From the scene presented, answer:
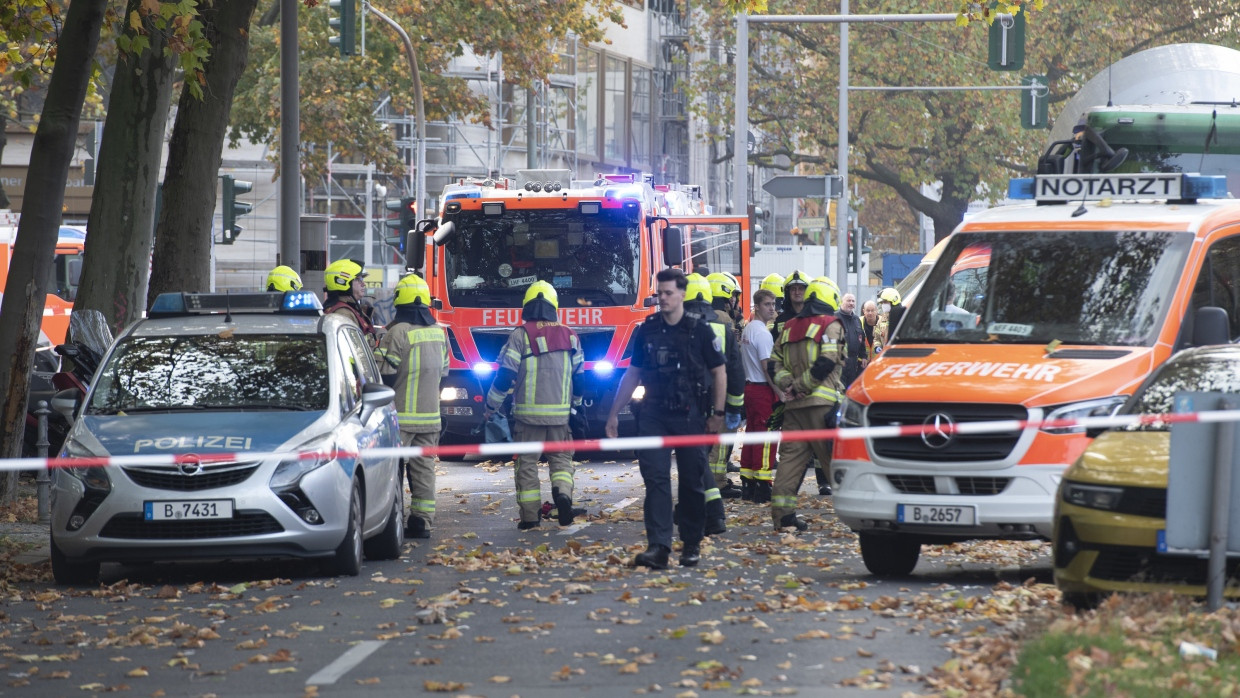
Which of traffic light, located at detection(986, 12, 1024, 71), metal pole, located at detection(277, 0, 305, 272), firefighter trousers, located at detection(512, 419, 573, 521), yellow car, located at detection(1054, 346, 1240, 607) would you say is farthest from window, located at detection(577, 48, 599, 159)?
yellow car, located at detection(1054, 346, 1240, 607)

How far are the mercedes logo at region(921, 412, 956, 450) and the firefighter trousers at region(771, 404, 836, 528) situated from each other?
3.15 metres

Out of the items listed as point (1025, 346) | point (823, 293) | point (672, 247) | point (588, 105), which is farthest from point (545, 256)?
point (588, 105)

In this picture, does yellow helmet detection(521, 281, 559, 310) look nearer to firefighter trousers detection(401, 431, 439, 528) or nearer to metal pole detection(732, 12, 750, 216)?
firefighter trousers detection(401, 431, 439, 528)

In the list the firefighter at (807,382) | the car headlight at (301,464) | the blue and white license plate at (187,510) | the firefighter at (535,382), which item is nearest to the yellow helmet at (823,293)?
the firefighter at (807,382)

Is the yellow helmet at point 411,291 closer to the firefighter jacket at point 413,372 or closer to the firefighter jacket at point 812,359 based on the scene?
the firefighter jacket at point 413,372

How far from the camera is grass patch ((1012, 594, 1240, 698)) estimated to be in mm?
7195

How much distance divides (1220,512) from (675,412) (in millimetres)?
4234

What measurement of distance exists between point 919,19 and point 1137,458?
20.1 m

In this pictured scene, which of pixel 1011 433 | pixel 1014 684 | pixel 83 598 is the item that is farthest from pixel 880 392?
pixel 83 598

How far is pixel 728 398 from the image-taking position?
41.2ft

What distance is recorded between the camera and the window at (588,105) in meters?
59.2

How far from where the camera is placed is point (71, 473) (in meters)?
11.5

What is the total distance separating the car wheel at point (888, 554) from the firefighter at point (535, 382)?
3.70 meters

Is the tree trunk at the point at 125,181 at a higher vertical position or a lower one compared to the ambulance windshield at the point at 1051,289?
higher
